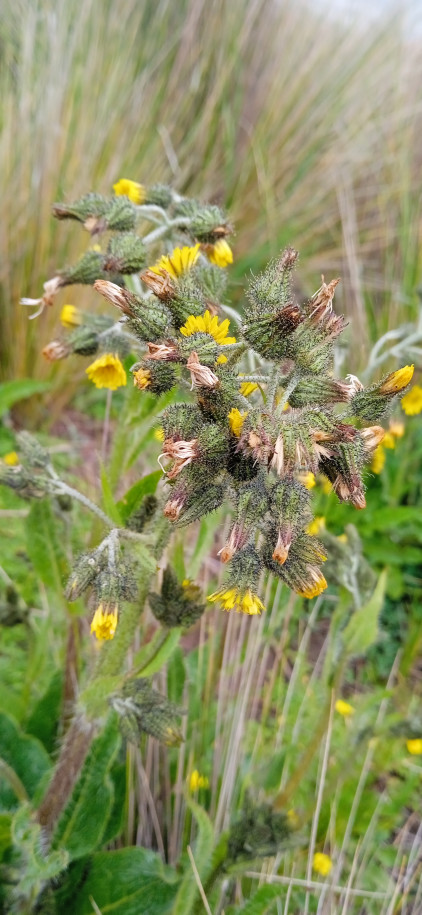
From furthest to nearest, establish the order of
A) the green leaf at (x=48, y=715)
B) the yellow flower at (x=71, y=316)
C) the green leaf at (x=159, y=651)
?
the green leaf at (x=48, y=715) < the yellow flower at (x=71, y=316) < the green leaf at (x=159, y=651)

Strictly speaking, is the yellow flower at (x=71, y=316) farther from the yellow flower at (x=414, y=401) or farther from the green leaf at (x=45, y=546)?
the yellow flower at (x=414, y=401)

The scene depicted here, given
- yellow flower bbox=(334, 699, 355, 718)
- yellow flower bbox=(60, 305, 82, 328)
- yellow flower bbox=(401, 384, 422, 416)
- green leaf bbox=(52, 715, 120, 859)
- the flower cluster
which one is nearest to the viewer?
the flower cluster

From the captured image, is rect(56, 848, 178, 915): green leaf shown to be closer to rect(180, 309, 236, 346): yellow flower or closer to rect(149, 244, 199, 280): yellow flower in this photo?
rect(180, 309, 236, 346): yellow flower

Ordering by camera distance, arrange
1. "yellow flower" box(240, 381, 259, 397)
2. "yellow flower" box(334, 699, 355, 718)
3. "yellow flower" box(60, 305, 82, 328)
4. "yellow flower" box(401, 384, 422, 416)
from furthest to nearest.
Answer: "yellow flower" box(334, 699, 355, 718)
"yellow flower" box(401, 384, 422, 416)
"yellow flower" box(60, 305, 82, 328)
"yellow flower" box(240, 381, 259, 397)

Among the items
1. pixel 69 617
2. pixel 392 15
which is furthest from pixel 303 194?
pixel 69 617

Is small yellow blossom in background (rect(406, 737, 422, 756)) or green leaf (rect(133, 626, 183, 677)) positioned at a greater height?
green leaf (rect(133, 626, 183, 677))

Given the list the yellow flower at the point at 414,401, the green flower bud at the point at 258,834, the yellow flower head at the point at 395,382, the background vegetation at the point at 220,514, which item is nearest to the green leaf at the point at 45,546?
the background vegetation at the point at 220,514

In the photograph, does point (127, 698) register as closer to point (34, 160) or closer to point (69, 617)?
point (69, 617)

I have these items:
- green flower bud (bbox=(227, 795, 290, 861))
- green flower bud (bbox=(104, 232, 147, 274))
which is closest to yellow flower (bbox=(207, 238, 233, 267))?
green flower bud (bbox=(104, 232, 147, 274))
